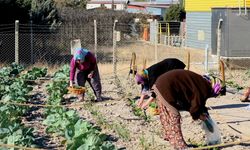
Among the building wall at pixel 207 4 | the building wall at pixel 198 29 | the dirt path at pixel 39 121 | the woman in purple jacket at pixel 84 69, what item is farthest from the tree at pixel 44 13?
the woman in purple jacket at pixel 84 69

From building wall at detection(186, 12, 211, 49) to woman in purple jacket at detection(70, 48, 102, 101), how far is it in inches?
659

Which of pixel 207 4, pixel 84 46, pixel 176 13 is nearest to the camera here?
pixel 84 46

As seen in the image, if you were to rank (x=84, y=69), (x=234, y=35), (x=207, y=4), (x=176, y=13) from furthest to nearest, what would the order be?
(x=176, y=13) < (x=207, y=4) < (x=234, y=35) < (x=84, y=69)

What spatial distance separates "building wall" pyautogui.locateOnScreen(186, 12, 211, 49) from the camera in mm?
28353

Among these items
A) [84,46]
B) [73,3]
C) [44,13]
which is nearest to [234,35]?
[84,46]

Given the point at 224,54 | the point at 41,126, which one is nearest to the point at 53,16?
the point at 224,54

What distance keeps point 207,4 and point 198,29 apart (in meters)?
1.54

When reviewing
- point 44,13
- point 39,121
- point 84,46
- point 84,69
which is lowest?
point 39,121

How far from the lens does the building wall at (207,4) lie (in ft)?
83.7

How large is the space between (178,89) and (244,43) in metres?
14.0

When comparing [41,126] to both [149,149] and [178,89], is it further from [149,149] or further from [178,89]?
[178,89]

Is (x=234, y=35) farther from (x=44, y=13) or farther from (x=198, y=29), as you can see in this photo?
(x=198, y=29)

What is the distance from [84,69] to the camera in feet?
36.8

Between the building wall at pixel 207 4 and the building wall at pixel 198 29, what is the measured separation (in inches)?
10.7
